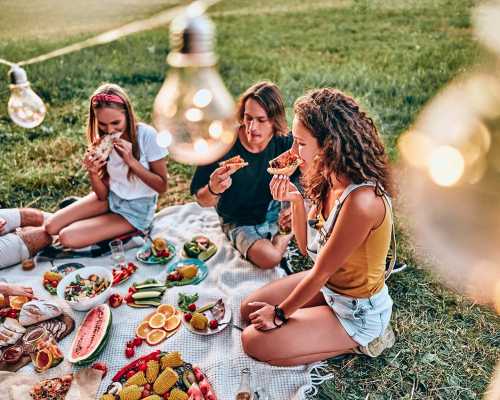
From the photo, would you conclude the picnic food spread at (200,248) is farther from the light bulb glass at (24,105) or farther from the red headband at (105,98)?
the light bulb glass at (24,105)

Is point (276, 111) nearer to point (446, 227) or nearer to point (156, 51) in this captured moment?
point (446, 227)

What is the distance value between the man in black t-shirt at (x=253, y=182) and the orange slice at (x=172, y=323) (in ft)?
2.76

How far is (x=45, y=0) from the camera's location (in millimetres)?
9578

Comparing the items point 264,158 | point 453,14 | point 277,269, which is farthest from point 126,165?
point 453,14

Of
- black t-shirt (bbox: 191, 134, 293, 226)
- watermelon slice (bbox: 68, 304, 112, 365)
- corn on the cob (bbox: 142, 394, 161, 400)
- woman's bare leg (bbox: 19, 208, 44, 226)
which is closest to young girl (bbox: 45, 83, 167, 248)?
woman's bare leg (bbox: 19, 208, 44, 226)

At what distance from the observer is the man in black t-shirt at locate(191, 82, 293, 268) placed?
3365mm

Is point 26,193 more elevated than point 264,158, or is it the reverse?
point 264,158

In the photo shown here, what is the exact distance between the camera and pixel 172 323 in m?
3.20

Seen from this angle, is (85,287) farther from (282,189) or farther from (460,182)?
(460,182)

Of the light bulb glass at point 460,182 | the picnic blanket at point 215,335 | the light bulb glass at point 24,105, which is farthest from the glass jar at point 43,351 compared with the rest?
the light bulb glass at point 460,182

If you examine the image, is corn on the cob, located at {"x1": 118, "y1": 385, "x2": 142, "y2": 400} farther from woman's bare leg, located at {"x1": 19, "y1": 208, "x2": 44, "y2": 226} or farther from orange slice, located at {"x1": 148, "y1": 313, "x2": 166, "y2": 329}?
woman's bare leg, located at {"x1": 19, "y1": 208, "x2": 44, "y2": 226}

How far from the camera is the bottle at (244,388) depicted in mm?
2690

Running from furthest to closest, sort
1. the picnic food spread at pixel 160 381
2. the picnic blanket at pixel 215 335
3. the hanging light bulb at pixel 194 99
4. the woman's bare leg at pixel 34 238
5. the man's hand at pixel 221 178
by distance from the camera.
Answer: the woman's bare leg at pixel 34 238
the man's hand at pixel 221 178
the picnic blanket at pixel 215 335
the picnic food spread at pixel 160 381
the hanging light bulb at pixel 194 99

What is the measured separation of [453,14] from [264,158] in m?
8.13
